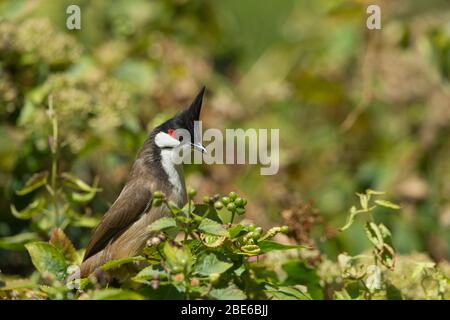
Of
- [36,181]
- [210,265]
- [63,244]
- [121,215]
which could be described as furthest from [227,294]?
[36,181]

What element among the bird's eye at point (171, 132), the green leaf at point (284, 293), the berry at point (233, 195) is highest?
the bird's eye at point (171, 132)

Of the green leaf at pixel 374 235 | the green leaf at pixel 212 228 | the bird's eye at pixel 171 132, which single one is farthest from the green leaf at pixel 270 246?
the bird's eye at pixel 171 132

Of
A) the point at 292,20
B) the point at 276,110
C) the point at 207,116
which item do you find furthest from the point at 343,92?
the point at 292,20

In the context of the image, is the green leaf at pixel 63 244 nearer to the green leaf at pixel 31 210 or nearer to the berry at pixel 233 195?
the green leaf at pixel 31 210

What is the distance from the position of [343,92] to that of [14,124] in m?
1.46

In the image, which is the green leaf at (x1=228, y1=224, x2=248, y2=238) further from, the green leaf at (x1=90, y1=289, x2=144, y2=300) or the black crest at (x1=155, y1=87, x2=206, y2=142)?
the black crest at (x1=155, y1=87, x2=206, y2=142)

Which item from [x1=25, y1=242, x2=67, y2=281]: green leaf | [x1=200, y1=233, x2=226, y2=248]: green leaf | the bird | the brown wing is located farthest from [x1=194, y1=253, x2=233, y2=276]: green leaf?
the brown wing

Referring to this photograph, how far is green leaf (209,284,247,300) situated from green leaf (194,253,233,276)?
4cm

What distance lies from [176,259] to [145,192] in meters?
0.86

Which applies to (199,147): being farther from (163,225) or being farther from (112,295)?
(112,295)

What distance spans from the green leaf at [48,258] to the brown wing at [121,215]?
1.32ft

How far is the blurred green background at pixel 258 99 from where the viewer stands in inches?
104

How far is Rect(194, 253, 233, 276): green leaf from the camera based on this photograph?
5.49 feet

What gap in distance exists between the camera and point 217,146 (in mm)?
3381
